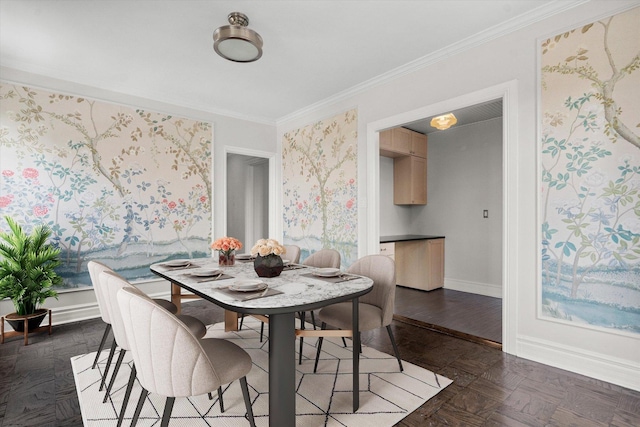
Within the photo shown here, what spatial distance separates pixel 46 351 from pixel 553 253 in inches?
167

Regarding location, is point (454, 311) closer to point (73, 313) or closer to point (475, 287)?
point (475, 287)

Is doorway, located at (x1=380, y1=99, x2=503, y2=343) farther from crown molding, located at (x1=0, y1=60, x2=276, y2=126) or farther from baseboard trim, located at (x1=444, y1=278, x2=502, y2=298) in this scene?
crown molding, located at (x1=0, y1=60, x2=276, y2=126)

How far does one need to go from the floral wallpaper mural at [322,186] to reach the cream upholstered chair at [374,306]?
1.50m

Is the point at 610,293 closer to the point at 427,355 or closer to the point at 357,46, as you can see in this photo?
the point at 427,355

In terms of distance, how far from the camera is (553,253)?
2.42m

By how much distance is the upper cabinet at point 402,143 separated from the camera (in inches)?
182

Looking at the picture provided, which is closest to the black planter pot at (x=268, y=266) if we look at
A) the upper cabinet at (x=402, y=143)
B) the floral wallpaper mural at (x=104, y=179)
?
the floral wallpaper mural at (x=104, y=179)

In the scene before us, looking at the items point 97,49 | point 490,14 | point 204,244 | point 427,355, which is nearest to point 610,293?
point 427,355

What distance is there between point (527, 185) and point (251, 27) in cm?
259

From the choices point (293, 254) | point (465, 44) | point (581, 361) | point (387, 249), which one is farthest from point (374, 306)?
point (465, 44)

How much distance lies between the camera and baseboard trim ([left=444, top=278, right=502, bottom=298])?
14.9ft

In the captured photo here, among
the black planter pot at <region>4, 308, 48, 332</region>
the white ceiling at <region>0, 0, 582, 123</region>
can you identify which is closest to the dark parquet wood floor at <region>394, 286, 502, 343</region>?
the white ceiling at <region>0, 0, 582, 123</region>

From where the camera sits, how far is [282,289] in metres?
1.82

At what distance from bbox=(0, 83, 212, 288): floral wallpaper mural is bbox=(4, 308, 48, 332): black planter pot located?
49cm
